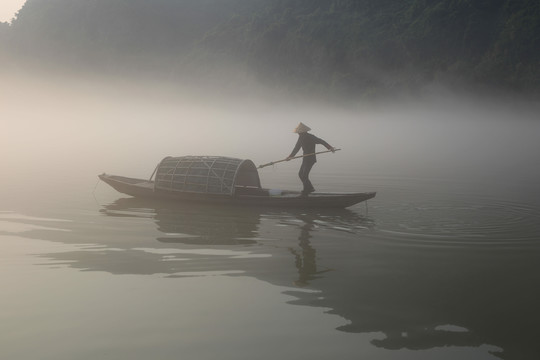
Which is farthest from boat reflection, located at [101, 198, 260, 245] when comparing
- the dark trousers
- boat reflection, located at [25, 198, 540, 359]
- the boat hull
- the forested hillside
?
the forested hillside

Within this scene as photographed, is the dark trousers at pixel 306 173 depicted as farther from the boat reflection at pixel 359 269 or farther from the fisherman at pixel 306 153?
the boat reflection at pixel 359 269

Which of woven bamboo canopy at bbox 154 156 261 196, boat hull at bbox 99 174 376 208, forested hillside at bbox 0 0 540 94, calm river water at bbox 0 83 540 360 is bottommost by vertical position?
calm river water at bbox 0 83 540 360

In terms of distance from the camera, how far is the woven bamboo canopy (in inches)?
484

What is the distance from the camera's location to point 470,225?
10.2 meters

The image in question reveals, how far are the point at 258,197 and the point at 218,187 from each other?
0.93 meters

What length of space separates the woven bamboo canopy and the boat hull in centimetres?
14

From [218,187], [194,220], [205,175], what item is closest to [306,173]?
[218,187]

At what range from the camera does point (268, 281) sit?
6824mm

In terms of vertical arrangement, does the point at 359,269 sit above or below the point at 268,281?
above

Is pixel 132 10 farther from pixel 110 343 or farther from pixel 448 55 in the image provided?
pixel 110 343

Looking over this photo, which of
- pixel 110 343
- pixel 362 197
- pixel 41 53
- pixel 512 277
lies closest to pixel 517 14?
pixel 362 197

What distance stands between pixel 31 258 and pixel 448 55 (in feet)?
199

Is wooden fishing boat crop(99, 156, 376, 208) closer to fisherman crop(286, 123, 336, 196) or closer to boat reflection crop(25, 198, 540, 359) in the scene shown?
fisherman crop(286, 123, 336, 196)

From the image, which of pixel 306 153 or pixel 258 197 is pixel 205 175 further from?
pixel 306 153
